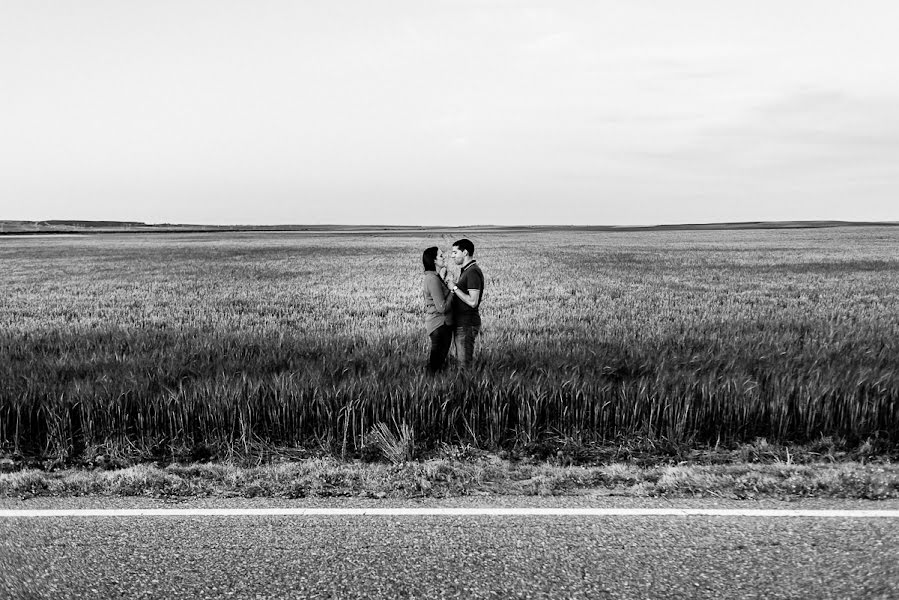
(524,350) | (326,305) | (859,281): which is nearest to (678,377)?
(524,350)

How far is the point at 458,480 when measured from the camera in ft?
19.6

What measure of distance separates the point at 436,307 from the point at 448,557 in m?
4.46

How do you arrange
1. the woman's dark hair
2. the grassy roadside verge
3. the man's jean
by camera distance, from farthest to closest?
the man's jean < the woman's dark hair < the grassy roadside verge

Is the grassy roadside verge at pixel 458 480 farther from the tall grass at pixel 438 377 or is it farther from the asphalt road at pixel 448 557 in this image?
the tall grass at pixel 438 377

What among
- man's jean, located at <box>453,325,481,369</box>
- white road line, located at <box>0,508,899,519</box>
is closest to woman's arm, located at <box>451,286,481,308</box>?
man's jean, located at <box>453,325,481,369</box>

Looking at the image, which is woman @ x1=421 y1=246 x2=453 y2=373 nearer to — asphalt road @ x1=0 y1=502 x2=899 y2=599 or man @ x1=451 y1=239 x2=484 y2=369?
man @ x1=451 y1=239 x2=484 y2=369

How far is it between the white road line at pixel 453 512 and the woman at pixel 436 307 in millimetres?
3418

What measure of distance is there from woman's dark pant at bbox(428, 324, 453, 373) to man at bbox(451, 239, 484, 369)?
0.40ft

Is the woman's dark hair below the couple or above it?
above

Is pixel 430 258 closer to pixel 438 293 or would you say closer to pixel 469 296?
pixel 438 293

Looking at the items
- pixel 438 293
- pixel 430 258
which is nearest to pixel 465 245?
pixel 430 258

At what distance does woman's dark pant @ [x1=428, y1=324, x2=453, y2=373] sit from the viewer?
8.88m

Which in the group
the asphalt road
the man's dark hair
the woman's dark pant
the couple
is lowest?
the asphalt road

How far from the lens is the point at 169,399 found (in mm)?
7422
